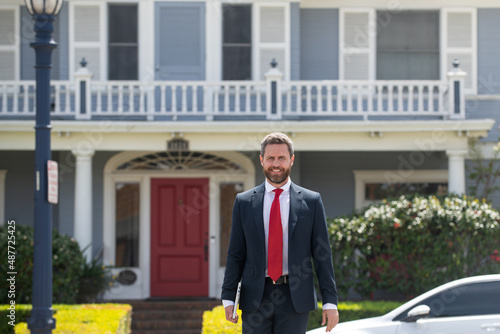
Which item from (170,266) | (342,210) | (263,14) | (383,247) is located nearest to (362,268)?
(383,247)

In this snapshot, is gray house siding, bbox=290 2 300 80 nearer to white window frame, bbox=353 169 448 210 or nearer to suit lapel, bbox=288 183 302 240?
white window frame, bbox=353 169 448 210

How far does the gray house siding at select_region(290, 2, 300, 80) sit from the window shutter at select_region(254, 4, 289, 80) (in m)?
0.12

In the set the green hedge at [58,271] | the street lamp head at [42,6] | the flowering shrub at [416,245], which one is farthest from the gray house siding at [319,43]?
the street lamp head at [42,6]

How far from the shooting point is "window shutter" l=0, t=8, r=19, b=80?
44.7 ft

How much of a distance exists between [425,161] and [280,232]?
31.8ft

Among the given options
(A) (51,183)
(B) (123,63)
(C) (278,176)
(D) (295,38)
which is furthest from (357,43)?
(C) (278,176)

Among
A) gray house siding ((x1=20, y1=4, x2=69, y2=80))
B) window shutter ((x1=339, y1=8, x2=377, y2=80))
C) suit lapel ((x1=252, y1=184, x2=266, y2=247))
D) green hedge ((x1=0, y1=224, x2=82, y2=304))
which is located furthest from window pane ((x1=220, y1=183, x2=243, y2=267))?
suit lapel ((x1=252, y1=184, x2=266, y2=247))

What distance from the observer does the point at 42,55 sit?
23.6ft

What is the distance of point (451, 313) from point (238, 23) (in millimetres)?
7950

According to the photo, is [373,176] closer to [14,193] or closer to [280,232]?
[14,193]

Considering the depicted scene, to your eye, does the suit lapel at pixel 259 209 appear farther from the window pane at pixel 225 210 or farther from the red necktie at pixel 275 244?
the window pane at pixel 225 210

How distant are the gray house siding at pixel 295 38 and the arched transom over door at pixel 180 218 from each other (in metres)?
2.12

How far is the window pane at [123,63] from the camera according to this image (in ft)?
44.2

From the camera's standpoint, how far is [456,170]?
1210 cm
